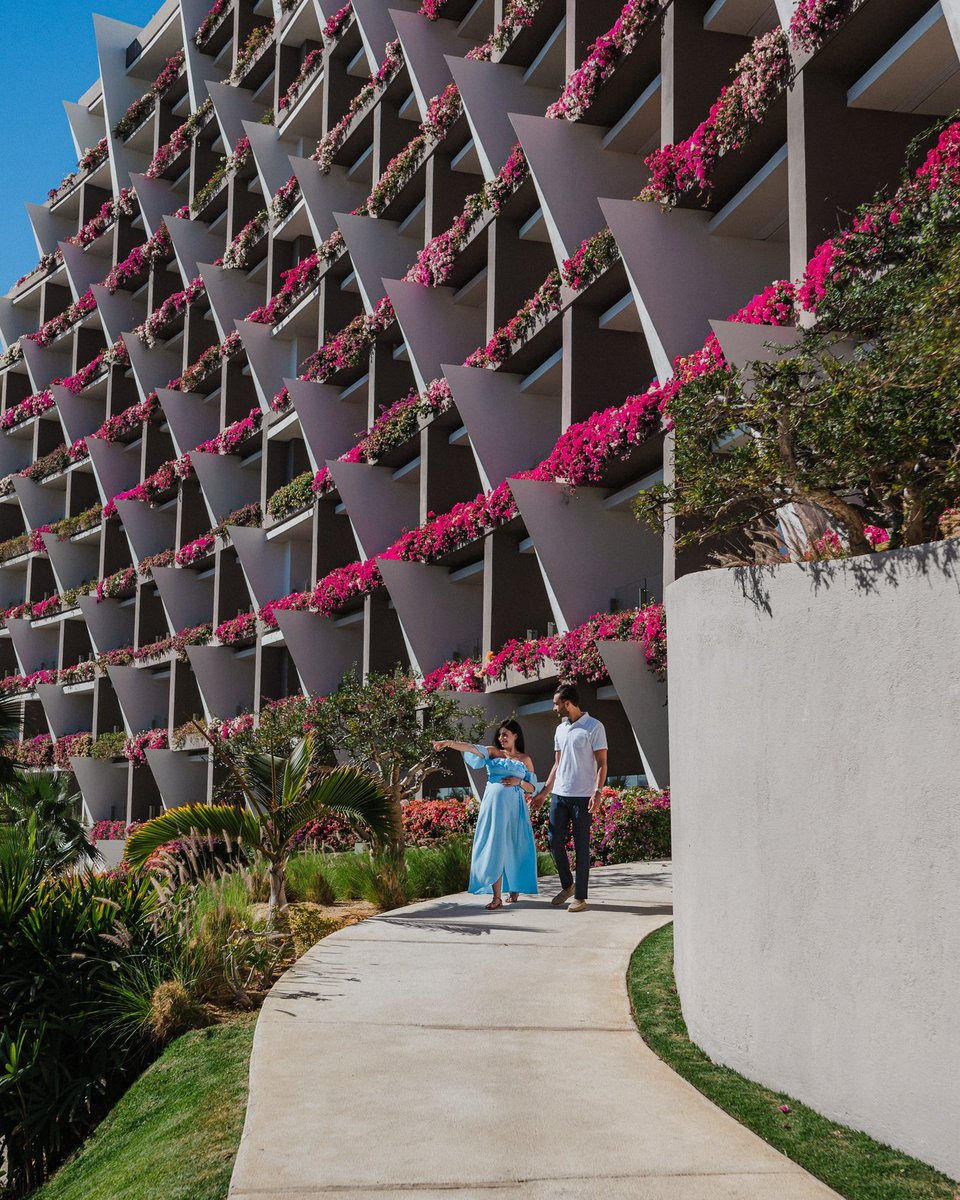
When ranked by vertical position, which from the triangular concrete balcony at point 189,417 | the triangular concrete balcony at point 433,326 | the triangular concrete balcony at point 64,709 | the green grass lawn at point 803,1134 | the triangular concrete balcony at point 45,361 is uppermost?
the triangular concrete balcony at point 45,361

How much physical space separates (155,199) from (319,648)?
23167 millimetres

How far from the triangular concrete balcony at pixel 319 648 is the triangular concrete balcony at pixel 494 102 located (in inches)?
495

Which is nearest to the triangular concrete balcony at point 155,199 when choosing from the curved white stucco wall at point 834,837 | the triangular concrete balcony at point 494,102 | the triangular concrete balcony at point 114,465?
the triangular concrete balcony at point 114,465

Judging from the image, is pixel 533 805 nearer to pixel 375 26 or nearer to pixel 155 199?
pixel 375 26

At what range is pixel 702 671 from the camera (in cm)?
657

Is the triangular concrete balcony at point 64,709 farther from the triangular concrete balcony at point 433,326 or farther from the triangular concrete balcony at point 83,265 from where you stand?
the triangular concrete balcony at point 433,326

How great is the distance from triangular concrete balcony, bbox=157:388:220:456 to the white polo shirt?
3325cm

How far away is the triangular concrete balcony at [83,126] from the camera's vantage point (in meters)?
53.5

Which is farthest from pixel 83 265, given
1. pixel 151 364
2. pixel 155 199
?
pixel 151 364

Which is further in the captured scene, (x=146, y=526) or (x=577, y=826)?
(x=146, y=526)

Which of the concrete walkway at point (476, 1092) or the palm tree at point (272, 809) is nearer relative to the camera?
the concrete walkway at point (476, 1092)

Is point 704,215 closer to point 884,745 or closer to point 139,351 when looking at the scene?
point 884,745

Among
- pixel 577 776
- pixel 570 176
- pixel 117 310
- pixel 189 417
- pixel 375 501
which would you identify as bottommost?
pixel 577 776

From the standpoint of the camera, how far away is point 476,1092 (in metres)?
5.75
